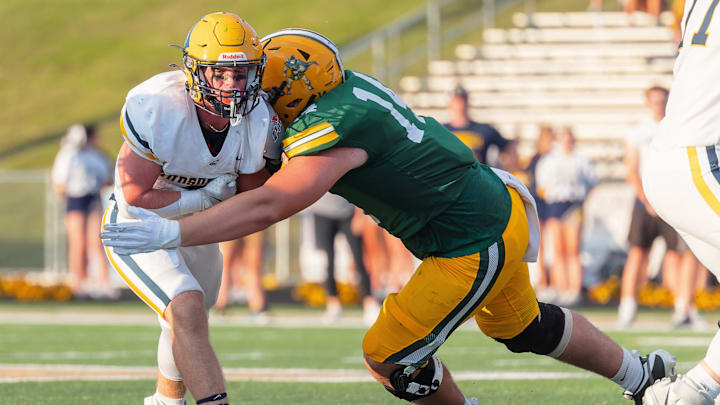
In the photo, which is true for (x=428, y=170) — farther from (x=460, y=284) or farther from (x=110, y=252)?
(x=110, y=252)

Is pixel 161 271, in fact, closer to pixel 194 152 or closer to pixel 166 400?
pixel 194 152

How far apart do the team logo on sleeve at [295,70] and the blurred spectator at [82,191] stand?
8.17 meters

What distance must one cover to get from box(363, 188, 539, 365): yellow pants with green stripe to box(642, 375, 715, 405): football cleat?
2.07ft

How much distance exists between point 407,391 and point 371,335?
0.85 ft

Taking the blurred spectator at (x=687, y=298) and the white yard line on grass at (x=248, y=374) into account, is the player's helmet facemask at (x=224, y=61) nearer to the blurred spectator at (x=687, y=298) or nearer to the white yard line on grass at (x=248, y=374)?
the white yard line on grass at (x=248, y=374)

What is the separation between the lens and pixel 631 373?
14.1 ft

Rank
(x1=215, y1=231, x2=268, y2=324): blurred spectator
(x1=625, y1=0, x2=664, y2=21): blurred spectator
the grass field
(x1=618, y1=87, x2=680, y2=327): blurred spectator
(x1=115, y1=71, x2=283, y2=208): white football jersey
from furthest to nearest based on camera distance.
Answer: (x1=625, y1=0, x2=664, y2=21): blurred spectator < (x1=215, y1=231, x2=268, y2=324): blurred spectator < (x1=618, y1=87, x2=680, y2=327): blurred spectator < the grass field < (x1=115, y1=71, x2=283, y2=208): white football jersey

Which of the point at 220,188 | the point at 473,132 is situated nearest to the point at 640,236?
the point at 473,132

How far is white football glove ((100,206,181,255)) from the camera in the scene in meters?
3.33

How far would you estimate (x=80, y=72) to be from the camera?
3139 cm

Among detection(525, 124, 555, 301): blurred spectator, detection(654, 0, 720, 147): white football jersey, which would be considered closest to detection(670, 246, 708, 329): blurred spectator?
detection(525, 124, 555, 301): blurred spectator

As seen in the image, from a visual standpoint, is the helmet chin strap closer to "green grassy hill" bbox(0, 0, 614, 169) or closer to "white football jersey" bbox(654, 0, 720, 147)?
"white football jersey" bbox(654, 0, 720, 147)

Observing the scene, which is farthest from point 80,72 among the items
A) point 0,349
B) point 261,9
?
point 0,349

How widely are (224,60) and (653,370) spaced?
1.95 m
